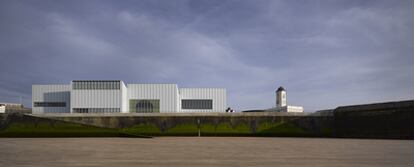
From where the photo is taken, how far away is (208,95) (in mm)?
63062

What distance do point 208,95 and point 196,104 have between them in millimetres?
3079

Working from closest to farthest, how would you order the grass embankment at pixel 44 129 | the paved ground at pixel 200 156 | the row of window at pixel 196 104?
the paved ground at pixel 200 156, the grass embankment at pixel 44 129, the row of window at pixel 196 104

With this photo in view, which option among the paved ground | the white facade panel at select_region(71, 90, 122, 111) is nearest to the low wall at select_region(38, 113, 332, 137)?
the white facade panel at select_region(71, 90, 122, 111)

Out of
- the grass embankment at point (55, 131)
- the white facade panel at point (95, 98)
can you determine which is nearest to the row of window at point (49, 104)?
the white facade panel at point (95, 98)

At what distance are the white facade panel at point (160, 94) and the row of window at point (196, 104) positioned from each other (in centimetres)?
344

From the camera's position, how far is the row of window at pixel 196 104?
206ft

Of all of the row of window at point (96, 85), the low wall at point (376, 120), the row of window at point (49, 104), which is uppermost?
the row of window at point (96, 85)

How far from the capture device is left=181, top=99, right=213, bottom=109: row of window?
62.9 m

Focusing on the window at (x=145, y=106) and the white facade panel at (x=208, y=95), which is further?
the white facade panel at (x=208, y=95)

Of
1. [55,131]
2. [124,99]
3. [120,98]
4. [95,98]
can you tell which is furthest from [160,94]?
[55,131]

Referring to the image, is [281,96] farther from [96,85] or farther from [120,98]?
[96,85]

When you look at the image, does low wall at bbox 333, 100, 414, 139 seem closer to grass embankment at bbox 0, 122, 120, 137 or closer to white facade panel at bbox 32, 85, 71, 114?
grass embankment at bbox 0, 122, 120, 137

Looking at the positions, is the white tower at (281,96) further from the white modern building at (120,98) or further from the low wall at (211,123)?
the low wall at (211,123)

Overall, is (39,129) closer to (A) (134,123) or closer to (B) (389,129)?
(A) (134,123)
